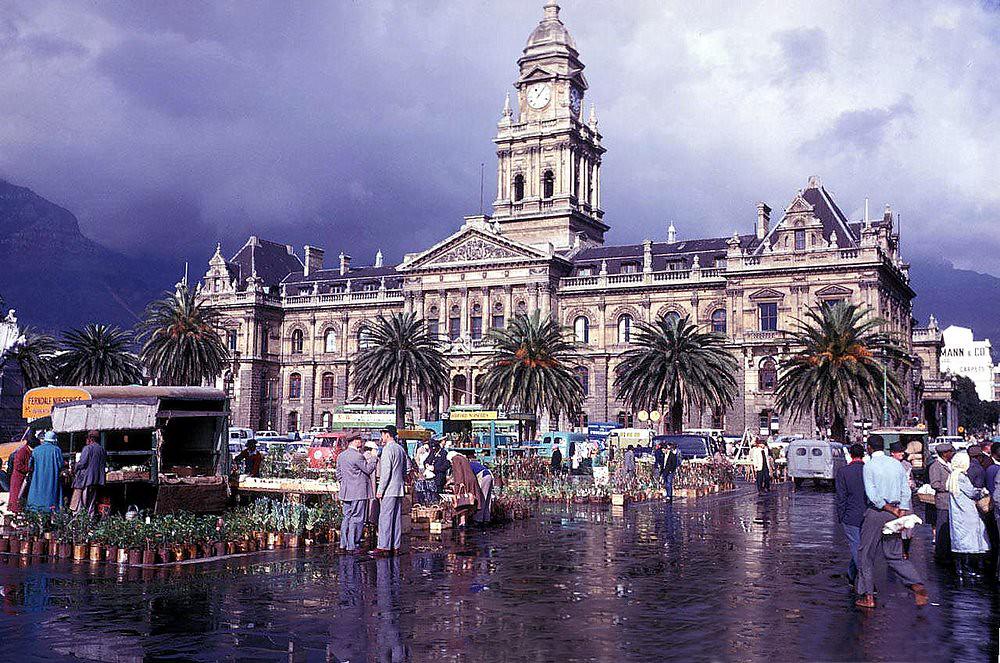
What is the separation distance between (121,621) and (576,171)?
76.6m

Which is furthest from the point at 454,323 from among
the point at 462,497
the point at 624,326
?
the point at 462,497

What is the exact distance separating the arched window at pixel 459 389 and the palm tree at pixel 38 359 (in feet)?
107

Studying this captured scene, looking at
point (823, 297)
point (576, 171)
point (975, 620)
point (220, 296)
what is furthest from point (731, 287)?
point (975, 620)

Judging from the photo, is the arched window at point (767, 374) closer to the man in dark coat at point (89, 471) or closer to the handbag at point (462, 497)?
the handbag at point (462, 497)

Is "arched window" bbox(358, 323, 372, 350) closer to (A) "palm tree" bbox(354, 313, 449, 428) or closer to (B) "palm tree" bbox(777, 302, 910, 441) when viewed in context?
(A) "palm tree" bbox(354, 313, 449, 428)

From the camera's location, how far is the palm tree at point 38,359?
43.9 metres

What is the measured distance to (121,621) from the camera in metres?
11.1

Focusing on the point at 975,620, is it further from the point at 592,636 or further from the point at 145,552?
the point at 145,552

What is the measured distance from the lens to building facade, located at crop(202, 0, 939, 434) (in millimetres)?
69875

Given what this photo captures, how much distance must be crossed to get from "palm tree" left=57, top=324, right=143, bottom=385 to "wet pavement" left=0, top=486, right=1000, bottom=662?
1708 inches

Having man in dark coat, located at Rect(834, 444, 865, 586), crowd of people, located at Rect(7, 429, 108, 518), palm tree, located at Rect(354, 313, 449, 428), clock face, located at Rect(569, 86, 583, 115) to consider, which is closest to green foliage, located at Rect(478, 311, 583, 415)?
palm tree, located at Rect(354, 313, 449, 428)

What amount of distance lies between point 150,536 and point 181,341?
42538 millimetres

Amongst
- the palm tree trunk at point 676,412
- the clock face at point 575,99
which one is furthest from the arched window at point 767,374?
the clock face at point 575,99

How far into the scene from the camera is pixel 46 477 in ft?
58.5
